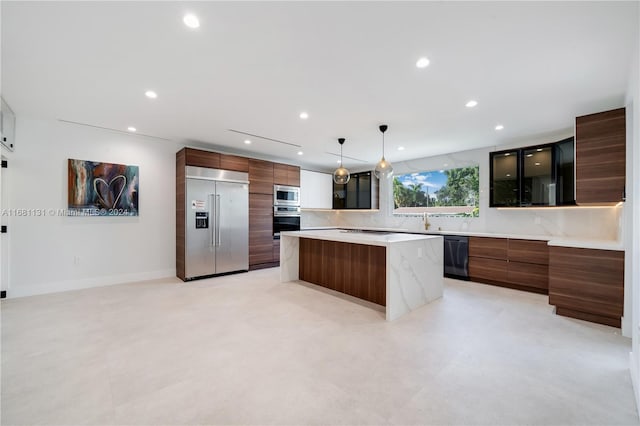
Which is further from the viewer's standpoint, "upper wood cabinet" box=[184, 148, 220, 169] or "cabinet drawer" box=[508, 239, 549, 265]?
"upper wood cabinet" box=[184, 148, 220, 169]

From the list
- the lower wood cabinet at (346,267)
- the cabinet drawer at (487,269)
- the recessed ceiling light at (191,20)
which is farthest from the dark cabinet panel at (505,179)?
the recessed ceiling light at (191,20)

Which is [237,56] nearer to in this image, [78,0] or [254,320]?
[78,0]

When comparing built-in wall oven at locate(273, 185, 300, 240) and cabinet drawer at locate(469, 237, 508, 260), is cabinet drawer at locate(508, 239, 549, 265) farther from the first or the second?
built-in wall oven at locate(273, 185, 300, 240)

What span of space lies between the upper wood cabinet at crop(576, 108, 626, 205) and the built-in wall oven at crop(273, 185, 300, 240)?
4.91m

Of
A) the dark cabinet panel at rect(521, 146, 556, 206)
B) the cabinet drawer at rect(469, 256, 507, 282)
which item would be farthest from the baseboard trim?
the dark cabinet panel at rect(521, 146, 556, 206)

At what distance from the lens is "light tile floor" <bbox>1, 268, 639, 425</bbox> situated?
1656 millimetres

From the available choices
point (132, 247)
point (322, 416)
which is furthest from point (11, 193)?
point (322, 416)

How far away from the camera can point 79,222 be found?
14.1ft

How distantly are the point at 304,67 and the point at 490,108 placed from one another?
97.7 inches

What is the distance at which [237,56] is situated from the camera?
2.36 metres

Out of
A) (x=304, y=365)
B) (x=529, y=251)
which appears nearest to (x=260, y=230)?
(x=304, y=365)

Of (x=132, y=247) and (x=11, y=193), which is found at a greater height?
(x=11, y=193)

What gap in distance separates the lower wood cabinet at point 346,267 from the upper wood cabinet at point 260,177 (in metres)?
1.67

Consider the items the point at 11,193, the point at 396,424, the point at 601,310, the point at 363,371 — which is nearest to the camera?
the point at 396,424
